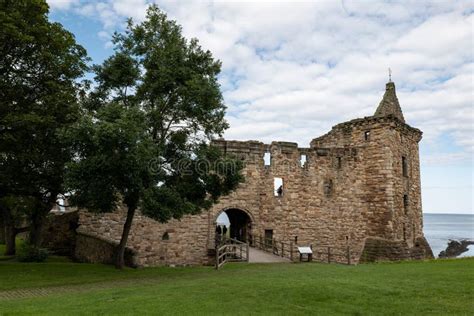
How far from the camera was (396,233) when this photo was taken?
2598 centimetres

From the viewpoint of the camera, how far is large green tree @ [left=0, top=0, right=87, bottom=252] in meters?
15.3

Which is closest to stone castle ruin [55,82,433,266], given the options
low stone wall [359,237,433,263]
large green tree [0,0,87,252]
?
low stone wall [359,237,433,263]

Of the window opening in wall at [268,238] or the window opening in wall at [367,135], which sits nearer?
the window opening in wall at [268,238]

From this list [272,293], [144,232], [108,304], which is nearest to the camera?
[108,304]

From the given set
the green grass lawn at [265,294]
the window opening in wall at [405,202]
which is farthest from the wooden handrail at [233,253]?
the window opening in wall at [405,202]

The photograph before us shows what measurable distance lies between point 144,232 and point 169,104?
345 inches

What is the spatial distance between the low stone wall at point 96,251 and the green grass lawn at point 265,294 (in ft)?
10.5

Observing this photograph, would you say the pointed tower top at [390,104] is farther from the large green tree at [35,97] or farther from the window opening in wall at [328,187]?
the large green tree at [35,97]

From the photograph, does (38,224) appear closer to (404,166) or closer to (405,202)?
(405,202)

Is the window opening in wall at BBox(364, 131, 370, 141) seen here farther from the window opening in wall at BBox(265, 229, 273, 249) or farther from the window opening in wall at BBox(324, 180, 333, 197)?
the window opening in wall at BBox(265, 229, 273, 249)

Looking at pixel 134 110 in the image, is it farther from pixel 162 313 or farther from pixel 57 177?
pixel 162 313

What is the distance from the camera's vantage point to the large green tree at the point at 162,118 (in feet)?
47.2

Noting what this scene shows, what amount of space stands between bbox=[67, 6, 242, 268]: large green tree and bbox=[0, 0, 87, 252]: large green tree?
1.18 meters

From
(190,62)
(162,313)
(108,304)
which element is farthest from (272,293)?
(190,62)
